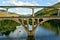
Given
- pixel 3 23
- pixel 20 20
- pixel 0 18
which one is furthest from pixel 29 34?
pixel 3 23

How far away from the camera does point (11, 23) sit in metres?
112

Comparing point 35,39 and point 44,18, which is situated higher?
point 44,18

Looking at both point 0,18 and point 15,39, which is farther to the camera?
point 0,18

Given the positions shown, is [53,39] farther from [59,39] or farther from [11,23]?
[11,23]

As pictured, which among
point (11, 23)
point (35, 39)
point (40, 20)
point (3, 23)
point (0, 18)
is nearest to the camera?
point (35, 39)

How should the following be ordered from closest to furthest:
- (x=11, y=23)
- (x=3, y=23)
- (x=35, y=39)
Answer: (x=35, y=39) → (x=3, y=23) → (x=11, y=23)

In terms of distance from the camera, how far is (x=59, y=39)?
185 ft

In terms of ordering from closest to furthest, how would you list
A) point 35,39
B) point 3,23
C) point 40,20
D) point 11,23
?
point 35,39
point 40,20
point 3,23
point 11,23

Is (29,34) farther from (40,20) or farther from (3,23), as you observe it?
(3,23)

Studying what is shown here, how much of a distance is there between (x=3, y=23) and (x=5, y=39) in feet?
161

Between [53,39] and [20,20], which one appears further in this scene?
[20,20]

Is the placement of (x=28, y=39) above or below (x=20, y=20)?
below

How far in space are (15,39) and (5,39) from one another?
2.56 meters

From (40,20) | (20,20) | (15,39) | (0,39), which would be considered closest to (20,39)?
(15,39)
